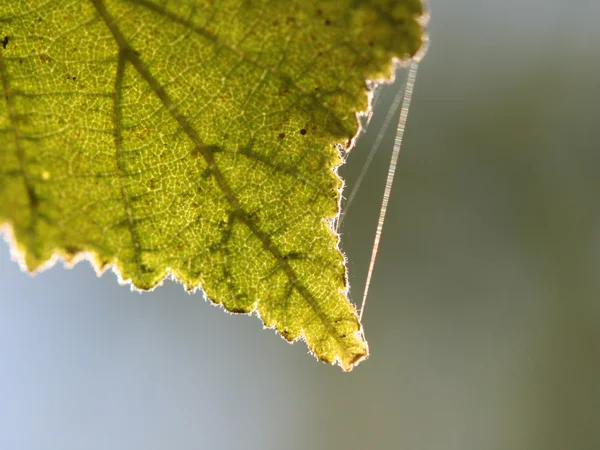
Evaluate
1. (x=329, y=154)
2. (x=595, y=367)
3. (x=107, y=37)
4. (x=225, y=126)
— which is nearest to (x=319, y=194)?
(x=329, y=154)

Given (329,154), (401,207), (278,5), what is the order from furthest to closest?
(401,207), (329,154), (278,5)

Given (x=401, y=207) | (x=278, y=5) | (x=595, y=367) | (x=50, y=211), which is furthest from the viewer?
(x=401, y=207)

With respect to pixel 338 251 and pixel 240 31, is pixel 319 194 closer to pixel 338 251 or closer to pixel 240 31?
pixel 338 251

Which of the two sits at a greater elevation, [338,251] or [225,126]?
[225,126]

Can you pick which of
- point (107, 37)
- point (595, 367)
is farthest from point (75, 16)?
point (595, 367)

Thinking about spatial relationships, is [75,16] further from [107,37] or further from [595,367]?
[595,367]

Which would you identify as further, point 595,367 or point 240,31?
point 595,367

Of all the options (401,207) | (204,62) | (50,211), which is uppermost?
(401,207)
